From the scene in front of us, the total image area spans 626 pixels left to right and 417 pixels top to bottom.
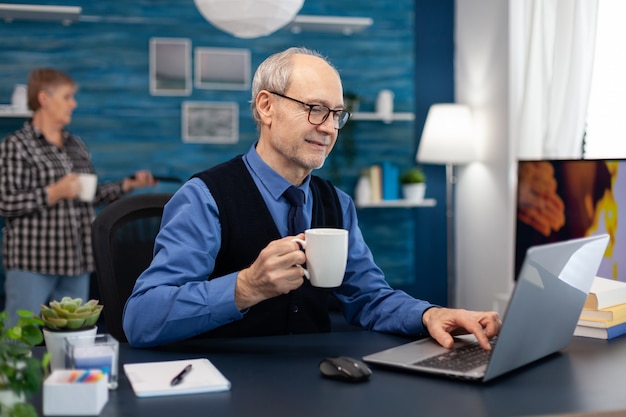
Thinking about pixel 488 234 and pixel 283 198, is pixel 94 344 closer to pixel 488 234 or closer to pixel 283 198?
pixel 283 198

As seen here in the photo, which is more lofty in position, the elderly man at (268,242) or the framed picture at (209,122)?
the framed picture at (209,122)

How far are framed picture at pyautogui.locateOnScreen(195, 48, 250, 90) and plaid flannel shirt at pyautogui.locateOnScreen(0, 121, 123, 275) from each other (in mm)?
1338

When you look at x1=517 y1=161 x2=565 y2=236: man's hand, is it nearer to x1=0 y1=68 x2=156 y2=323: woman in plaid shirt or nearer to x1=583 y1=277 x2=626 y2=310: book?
x1=583 y1=277 x2=626 y2=310: book

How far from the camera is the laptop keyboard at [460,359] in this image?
135cm

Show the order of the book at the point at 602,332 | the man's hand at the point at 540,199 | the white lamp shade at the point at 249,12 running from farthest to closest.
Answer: the man's hand at the point at 540,199 → the white lamp shade at the point at 249,12 → the book at the point at 602,332

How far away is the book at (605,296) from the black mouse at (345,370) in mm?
656

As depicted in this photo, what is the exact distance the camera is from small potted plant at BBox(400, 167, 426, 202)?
507 centimetres

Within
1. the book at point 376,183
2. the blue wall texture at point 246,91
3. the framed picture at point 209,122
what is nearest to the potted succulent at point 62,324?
the blue wall texture at point 246,91

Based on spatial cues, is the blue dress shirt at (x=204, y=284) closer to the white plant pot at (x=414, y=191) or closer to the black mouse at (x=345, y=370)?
the black mouse at (x=345, y=370)

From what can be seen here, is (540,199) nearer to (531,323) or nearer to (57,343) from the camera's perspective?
(531,323)

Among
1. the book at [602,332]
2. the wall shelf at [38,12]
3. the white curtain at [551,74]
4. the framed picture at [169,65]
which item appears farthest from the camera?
the framed picture at [169,65]

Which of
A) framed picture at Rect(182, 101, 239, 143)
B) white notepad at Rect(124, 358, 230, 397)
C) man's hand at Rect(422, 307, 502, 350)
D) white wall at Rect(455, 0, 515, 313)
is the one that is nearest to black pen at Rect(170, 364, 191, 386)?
white notepad at Rect(124, 358, 230, 397)

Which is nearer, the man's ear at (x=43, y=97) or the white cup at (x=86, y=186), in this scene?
the white cup at (x=86, y=186)

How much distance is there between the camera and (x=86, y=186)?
12.0 feet
